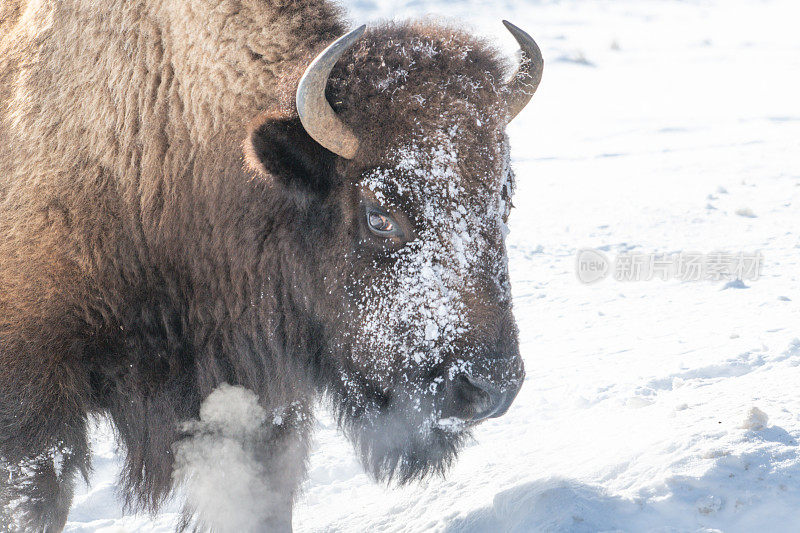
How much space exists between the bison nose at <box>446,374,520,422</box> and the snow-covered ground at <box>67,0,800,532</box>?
438 millimetres

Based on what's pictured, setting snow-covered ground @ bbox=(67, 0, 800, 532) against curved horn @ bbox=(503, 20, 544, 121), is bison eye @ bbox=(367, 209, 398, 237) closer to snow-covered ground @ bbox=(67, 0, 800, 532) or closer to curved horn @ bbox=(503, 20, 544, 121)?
curved horn @ bbox=(503, 20, 544, 121)

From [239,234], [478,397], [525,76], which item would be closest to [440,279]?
[478,397]

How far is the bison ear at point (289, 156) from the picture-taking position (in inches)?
90.0

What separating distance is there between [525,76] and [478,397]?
47.3 inches

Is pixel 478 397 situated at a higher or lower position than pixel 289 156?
lower

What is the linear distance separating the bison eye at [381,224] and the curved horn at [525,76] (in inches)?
25.8

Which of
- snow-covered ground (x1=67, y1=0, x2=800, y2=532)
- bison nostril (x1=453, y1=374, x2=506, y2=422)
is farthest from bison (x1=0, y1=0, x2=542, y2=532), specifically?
snow-covered ground (x1=67, y1=0, x2=800, y2=532)

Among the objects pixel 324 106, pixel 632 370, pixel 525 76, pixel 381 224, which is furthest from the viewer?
pixel 632 370

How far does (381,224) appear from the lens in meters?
2.33

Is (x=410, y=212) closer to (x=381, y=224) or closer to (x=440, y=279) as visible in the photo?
(x=381, y=224)

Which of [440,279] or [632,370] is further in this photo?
[632,370]

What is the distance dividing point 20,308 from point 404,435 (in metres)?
1.34

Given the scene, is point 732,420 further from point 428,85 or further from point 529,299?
point 529,299

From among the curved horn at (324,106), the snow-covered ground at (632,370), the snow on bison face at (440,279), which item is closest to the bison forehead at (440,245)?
the snow on bison face at (440,279)
